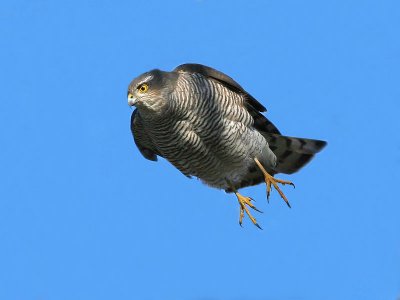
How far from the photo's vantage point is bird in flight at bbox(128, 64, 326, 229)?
10820 millimetres

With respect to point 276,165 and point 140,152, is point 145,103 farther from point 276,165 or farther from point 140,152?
point 276,165

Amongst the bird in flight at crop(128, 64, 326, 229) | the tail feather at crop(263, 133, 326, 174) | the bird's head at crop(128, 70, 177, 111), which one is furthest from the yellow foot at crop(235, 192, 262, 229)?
the bird's head at crop(128, 70, 177, 111)

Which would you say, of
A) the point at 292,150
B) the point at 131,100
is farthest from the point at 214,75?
the point at 292,150

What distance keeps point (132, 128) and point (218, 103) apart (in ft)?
3.93

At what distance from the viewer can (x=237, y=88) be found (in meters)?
11.7

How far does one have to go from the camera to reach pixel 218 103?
11336 mm

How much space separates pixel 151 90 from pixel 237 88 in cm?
149

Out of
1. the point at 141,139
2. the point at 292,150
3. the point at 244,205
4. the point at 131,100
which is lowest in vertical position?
the point at 244,205

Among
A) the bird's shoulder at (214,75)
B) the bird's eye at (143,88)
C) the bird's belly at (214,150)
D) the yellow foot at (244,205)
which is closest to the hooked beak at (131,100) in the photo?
the bird's eye at (143,88)

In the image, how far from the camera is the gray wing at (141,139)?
38.0ft

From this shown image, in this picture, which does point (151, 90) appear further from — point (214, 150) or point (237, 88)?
point (237, 88)

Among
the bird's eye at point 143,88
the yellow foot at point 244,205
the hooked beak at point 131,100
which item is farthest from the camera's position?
the yellow foot at point 244,205

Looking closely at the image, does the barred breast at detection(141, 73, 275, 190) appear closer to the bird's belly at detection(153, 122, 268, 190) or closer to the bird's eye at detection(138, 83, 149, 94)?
the bird's belly at detection(153, 122, 268, 190)

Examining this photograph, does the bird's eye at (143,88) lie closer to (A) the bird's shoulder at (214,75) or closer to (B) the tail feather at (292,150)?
(A) the bird's shoulder at (214,75)
